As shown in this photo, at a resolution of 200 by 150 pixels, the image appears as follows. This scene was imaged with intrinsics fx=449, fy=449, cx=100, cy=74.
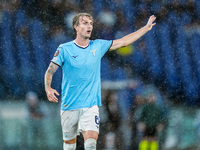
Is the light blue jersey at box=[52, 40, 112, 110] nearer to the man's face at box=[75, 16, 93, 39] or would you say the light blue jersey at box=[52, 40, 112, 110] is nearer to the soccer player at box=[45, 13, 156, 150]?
the soccer player at box=[45, 13, 156, 150]

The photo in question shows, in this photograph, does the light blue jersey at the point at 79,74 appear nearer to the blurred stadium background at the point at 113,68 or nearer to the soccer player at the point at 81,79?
the soccer player at the point at 81,79

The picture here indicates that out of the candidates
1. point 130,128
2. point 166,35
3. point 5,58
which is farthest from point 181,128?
point 5,58

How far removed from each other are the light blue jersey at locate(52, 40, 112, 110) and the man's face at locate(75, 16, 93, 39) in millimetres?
132

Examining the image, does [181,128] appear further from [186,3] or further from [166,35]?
[186,3]

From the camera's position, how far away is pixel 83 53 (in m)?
4.57

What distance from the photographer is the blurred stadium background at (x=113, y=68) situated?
7301 millimetres

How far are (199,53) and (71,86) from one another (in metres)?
4.48

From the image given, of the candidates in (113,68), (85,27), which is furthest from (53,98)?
(113,68)

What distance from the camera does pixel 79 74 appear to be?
4512 mm

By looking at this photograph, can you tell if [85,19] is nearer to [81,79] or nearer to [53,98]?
[81,79]

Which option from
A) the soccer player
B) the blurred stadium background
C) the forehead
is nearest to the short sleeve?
the soccer player

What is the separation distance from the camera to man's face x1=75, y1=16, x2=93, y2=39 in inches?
180

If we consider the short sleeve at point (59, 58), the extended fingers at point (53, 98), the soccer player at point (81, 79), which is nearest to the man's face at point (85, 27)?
the soccer player at point (81, 79)

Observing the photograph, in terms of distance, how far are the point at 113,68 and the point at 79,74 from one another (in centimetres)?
337
